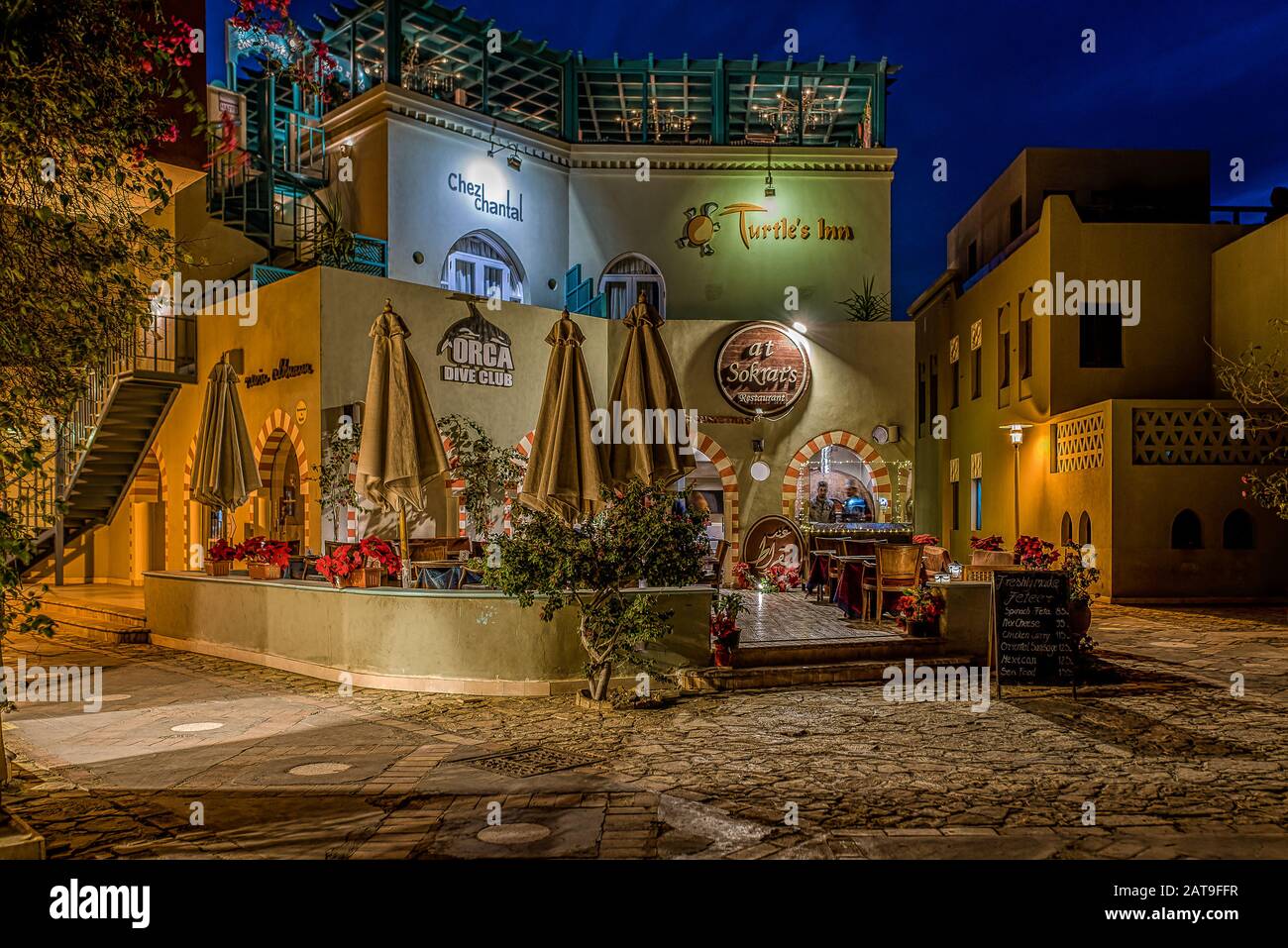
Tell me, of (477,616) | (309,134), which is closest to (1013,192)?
(309,134)

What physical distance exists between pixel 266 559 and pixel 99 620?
183 inches

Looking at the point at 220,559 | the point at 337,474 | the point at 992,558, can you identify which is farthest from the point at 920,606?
the point at 337,474

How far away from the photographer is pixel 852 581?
11.8 meters

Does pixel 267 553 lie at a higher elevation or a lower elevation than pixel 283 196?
lower

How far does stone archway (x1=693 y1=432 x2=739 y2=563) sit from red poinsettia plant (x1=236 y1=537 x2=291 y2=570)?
8886 millimetres

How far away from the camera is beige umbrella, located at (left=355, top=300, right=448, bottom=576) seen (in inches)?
357

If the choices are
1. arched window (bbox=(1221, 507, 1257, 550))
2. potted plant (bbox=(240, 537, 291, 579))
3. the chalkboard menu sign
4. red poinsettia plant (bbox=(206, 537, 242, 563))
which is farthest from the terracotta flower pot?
arched window (bbox=(1221, 507, 1257, 550))

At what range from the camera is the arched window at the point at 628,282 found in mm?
20016

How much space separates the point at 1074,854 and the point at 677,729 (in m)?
3.18

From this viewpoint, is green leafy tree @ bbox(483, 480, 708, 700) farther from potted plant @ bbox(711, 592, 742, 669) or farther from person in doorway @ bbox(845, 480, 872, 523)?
person in doorway @ bbox(845, 480, 872, 523)

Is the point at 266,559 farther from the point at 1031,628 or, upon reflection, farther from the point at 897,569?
the point at 1031,628

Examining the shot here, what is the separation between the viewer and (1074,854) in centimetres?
437

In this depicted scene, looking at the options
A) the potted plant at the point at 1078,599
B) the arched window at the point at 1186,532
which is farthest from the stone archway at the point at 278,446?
the arched window at the point at 1186,532
